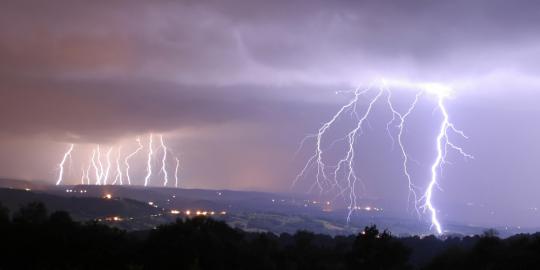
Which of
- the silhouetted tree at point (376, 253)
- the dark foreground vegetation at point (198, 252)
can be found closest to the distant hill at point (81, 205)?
the dark foreground vegetation at point (198, 252)

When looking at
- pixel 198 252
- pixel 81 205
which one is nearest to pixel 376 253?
pixel 198 252

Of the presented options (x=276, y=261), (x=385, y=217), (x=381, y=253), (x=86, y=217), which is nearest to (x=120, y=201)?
(x=86, y=217)

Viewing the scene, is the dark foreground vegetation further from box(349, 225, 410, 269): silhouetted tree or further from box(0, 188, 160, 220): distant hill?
box(0, 188, 160, 220): distant hill

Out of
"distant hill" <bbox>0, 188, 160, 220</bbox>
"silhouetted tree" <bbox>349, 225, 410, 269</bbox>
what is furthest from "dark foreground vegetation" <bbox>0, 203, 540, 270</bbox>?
"distant hill" <bbox>0, 188, 160, 220</bbox>

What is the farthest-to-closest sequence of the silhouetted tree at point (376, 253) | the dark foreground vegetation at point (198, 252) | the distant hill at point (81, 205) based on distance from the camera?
the distant hill at point (81, 205) → the silhouetted tree at point (376, 253) → the dark foreground vegetation at point (198, 252)

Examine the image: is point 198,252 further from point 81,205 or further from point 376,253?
point 81,205

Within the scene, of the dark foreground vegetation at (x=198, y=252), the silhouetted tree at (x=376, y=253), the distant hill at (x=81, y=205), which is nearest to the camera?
the dark foreground vegetation at (x=198, y=252)

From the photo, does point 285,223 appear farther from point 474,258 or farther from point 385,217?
point 474,258

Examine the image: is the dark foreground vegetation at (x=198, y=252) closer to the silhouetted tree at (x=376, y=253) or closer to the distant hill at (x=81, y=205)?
the silhouetted tree at (x=376, y=253)

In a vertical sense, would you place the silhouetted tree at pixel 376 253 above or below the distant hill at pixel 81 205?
below
